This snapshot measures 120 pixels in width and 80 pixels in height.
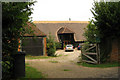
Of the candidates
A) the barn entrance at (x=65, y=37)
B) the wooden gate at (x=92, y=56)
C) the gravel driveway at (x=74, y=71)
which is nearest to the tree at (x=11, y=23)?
the gravel driveway at (x=74, y=71)

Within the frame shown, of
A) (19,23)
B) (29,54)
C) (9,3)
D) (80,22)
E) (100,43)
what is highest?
(80,22)

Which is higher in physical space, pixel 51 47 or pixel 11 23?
pixel 11 23

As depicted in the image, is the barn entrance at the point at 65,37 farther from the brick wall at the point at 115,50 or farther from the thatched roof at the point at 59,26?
the brick wall at the point at 115,50

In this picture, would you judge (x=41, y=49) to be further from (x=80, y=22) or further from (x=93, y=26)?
(x=80, y=22)

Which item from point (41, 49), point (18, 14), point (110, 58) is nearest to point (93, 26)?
point (110, 58)

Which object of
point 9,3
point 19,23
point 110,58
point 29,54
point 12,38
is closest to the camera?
point 9,3

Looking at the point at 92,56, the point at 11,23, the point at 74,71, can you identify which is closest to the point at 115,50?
the point at 92,56

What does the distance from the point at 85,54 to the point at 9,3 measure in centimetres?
915

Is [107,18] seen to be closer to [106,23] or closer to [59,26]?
[106,23]

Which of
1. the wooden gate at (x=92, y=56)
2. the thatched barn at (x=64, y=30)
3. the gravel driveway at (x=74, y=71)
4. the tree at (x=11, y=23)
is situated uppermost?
the thatched barn at (x=64, y=30)

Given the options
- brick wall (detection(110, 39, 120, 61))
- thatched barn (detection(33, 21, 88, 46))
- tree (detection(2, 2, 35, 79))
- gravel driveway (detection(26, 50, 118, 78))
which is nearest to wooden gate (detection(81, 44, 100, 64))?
brick wall (detection(110, 39, 120, 61))

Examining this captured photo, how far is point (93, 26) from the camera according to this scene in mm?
12656

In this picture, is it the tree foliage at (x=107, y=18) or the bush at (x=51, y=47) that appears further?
the bush at (x=51, y=47)

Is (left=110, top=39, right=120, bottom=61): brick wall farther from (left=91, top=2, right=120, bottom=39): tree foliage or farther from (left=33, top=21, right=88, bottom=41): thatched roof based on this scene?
(left=33, top=21, right=88, bottom=41): thatched roof
